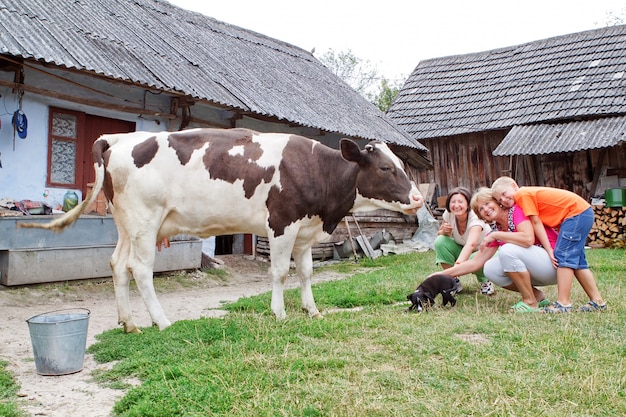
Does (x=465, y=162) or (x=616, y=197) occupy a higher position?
(x=465, y=162)

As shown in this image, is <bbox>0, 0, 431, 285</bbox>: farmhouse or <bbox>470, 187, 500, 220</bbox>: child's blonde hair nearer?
<bbox>470, 187, 500, 220</bbox>: child's blonde hair

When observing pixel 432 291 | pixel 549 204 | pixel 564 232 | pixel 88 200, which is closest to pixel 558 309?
pixel 564 232

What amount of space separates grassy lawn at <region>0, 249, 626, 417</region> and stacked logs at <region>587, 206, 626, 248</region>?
9.19 metres

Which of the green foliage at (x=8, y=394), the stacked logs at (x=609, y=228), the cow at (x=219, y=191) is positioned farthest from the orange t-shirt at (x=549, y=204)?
the stacked logs at (x=609, y=228)

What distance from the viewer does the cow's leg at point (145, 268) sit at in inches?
188

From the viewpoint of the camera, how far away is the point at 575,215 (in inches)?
195

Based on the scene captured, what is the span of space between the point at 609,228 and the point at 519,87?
245 inches

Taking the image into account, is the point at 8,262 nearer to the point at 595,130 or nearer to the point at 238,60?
the point at 238,60

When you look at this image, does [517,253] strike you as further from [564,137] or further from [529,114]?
[529,114]

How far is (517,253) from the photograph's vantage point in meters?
5.09

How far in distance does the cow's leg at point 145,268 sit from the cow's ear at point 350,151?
6.21ft

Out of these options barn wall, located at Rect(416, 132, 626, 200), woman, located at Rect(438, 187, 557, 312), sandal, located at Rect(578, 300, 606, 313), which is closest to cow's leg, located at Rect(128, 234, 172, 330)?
woman, located at Rect(438, 187, 557, 312)

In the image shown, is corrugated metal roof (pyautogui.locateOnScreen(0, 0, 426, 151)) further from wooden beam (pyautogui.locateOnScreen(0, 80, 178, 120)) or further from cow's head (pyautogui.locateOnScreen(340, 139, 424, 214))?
cow's head (pyautogui.locateOnScreen(340, 139, 424, 214))

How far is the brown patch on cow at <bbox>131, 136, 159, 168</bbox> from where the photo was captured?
→ 16.0 ft
